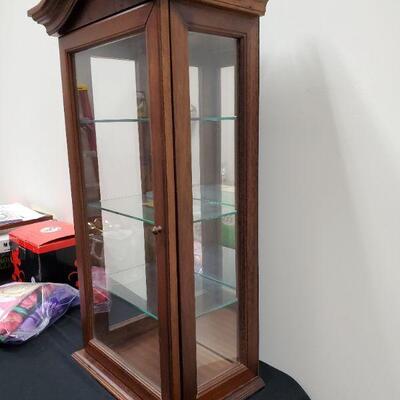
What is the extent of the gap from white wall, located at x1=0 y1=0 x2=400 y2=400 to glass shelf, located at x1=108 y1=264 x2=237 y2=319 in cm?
20

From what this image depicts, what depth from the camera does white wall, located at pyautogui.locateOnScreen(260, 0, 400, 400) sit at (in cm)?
101

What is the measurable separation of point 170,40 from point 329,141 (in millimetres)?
513

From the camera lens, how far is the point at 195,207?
1.05m

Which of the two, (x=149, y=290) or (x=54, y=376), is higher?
(x=149, y=290)

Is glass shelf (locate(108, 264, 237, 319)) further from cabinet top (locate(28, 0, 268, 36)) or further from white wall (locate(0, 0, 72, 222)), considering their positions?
white wall (locate(0, 0, 72, 222))

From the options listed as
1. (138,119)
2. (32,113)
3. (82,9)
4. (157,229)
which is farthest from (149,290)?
(32,113)

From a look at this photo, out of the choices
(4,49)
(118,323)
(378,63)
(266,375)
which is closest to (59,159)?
(4,49)

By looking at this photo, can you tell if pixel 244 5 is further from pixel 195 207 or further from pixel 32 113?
pixel 32 113

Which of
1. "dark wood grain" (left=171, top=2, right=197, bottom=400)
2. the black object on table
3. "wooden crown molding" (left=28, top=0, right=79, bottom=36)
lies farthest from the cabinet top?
the black object on table

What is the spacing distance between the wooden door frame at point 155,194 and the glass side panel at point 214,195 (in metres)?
0.10

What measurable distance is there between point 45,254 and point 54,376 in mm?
615

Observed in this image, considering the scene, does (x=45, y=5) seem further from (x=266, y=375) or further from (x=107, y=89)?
(x=266, y=375)

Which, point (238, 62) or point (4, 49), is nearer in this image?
point (238, 62)

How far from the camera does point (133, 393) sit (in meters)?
1.17
